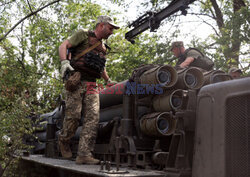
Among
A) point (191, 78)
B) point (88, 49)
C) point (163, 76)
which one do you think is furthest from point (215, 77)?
point (88, 49)

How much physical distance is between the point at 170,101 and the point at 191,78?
0.46 meters

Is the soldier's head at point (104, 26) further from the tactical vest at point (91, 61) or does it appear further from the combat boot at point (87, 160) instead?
the combat boot at point (87, 160)

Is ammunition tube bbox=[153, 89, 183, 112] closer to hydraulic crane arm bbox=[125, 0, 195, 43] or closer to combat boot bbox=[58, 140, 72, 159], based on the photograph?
combat boot bbox=[58, 140, 72, 159]

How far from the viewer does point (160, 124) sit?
366cm

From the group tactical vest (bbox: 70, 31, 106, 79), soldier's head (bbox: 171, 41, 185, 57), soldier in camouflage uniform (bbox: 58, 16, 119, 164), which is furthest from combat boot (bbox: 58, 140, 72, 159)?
soldier's head (bbox: 171, 41, 185, 57)

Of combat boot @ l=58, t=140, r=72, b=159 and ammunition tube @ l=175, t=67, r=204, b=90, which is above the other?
ammunition tube @ l=175, t=67, r=204, b=90

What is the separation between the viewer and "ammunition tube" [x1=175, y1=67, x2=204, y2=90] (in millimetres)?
3896

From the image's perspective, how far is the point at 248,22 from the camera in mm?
10578

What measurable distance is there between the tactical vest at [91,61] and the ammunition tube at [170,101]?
4.23 ft

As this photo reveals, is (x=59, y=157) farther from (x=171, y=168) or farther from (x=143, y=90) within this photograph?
(x=171, y=168)

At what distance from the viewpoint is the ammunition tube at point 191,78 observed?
3.90 m

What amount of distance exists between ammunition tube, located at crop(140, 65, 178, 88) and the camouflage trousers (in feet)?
3.60

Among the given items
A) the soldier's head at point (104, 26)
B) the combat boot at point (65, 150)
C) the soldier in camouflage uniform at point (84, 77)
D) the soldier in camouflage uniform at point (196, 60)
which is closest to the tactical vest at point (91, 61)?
the soldier in camouflage uniform at point (84, 77)

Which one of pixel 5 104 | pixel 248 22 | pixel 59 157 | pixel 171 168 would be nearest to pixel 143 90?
pixel 171 168
